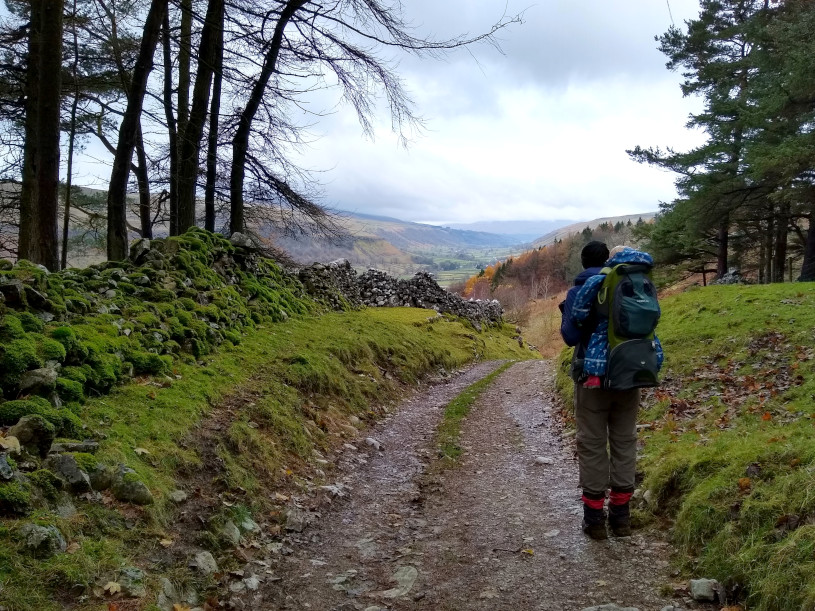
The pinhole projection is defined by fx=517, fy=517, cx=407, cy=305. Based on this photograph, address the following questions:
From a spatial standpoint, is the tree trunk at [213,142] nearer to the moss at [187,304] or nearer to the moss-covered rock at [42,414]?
the moss at [187,304]

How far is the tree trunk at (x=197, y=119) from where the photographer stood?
1130 centimetres

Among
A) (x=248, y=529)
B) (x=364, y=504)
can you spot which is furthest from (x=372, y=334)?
(x=248, y=529)

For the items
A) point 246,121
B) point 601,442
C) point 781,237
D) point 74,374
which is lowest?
point 601,442

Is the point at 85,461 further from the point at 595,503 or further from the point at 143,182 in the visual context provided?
the point at 143,182

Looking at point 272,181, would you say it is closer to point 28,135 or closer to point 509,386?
point 28,135

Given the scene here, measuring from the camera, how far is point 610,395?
4508 mm

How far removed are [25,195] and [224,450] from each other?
29.7 ft

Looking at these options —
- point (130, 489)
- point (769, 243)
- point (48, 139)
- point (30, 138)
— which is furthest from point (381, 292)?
point (130, 489)

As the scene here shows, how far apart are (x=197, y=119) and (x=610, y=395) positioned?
35.0 feet

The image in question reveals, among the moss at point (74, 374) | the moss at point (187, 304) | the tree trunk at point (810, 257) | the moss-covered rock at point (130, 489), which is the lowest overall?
the moss-covered rock at point (130, 489)

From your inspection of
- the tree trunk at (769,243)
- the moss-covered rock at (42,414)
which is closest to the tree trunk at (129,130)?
the moss-covered rock at (42,414)

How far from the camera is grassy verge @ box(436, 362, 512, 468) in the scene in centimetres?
722

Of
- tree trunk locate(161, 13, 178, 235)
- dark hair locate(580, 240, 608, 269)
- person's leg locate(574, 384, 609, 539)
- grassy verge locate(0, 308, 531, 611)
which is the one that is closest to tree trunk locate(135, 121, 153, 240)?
tree trunk locate(161, 13, 178, 235)

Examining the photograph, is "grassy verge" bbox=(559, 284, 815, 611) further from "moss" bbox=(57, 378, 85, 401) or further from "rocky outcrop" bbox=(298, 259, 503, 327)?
"rocky outcrop" bbox=(298, 259, 503, 327)
